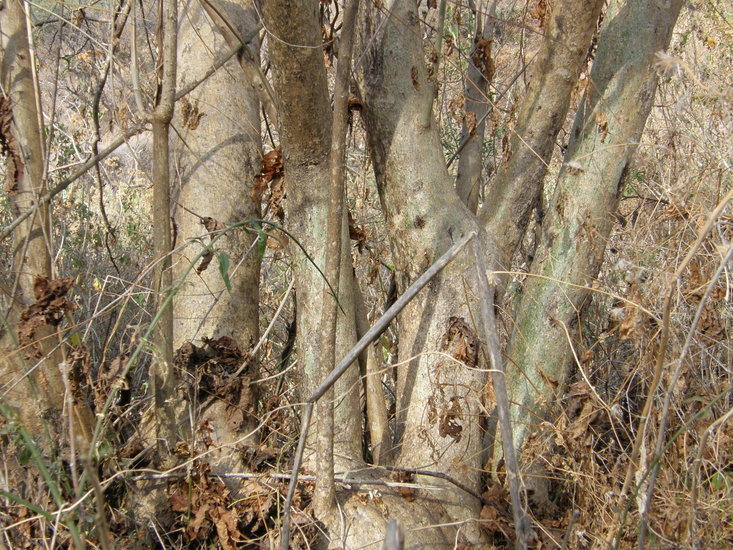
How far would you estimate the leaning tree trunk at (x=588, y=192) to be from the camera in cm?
266

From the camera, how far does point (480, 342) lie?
8.55 ft

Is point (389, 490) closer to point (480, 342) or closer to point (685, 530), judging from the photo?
point (480, 342)

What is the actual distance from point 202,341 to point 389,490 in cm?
94

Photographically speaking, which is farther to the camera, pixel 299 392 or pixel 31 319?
pixel 299 392

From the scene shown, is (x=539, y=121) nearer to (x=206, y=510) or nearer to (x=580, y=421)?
(x=580, y=421)

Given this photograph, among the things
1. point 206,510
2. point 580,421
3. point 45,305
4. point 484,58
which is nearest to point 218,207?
point 45,305

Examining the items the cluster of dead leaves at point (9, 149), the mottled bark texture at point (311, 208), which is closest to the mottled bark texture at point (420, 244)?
the mottled bark texture at point (311, 208)

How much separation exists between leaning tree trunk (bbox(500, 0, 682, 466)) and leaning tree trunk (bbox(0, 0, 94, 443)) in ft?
5.65

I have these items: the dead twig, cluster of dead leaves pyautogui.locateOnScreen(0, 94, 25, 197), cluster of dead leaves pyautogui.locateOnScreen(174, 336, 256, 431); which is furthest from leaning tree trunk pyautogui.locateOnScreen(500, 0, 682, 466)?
cluster of dead leaves pyautogui.locateOnScreen(0, 94, 25, 197)

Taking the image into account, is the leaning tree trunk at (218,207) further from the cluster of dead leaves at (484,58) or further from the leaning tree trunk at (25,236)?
the cluster of dead leaves at (484,58)

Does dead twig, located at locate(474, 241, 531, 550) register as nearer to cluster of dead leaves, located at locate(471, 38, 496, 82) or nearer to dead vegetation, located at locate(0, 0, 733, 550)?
dead vegetation, located at locate(0, 0, 733, 550)

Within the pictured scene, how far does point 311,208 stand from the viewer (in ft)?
8.36

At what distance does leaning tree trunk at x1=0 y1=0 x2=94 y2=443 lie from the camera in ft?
7.48

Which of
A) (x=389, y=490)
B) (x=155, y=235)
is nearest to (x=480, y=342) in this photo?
(x=389, y=490)
